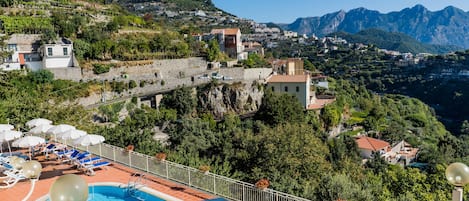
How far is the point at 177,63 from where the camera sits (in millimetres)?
42594

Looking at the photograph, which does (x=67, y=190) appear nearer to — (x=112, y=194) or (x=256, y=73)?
(x=112, y=194)

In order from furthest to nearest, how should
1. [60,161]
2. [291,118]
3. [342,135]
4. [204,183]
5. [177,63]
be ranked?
[342,135]
[177,63]
[291,118]
[60,161]
[204,183]

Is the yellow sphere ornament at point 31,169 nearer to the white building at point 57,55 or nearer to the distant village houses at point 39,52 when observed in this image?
the distant village houses at point 39,52

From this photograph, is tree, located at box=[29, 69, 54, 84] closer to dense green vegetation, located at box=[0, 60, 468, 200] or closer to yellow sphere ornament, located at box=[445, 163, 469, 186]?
dense green vegetation, located at box=[0, 60, 468, 200]

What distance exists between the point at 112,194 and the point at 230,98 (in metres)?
30.1

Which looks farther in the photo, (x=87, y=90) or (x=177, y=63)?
(x=177, y=63)

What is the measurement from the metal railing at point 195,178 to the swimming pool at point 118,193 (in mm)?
943

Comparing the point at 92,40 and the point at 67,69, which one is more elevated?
the point at 92,40

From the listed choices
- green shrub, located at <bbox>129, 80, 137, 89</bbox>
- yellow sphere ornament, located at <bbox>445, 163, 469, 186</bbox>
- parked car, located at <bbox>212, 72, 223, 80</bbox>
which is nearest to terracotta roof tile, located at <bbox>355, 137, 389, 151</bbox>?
parked car, located at <bbox>212, 72, 223, 80</bbox>

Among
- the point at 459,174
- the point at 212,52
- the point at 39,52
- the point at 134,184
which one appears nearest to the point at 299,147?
the point at 134,184

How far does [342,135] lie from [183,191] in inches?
1503

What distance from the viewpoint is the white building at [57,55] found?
33.8m

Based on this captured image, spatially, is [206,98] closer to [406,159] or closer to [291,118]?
[291,118]

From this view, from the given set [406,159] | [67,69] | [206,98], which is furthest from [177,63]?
[406,159]
